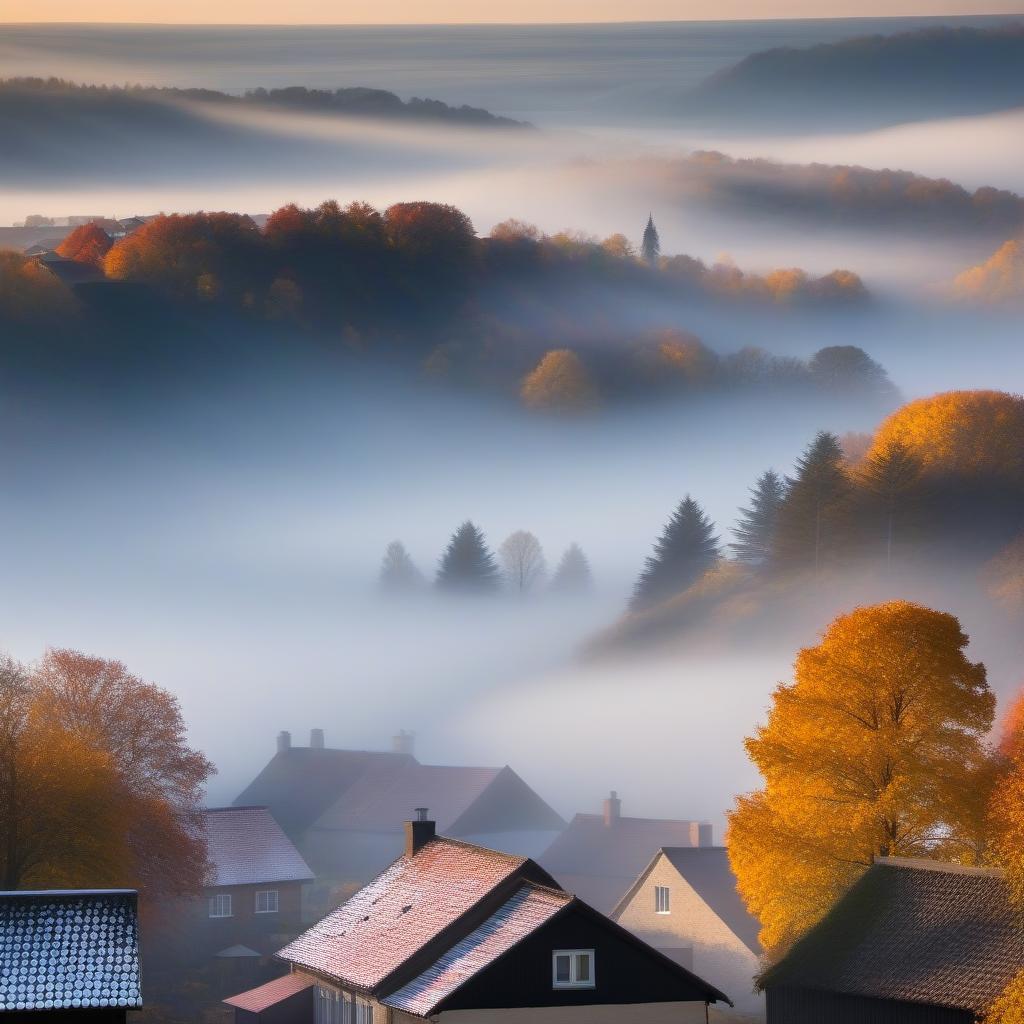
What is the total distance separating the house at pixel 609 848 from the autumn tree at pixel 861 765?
139 feet

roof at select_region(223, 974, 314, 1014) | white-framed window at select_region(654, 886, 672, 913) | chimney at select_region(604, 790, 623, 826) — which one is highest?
chimney at select_region(604, 790, 623, 826)

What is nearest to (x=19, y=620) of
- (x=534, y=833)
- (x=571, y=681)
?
(x=571, y=681)

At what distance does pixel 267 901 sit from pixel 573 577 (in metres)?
120

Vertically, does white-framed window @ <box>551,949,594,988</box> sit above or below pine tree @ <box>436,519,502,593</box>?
below

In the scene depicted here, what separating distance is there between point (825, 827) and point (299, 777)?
72222 millimetres

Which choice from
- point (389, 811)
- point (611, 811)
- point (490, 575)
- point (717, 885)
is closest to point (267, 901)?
point (717, 885)

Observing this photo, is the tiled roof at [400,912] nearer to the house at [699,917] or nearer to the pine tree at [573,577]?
the house at [699,917]

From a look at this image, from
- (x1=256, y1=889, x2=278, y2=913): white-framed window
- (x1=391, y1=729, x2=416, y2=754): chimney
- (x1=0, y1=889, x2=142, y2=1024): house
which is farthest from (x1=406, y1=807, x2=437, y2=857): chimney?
(x1=391, y1=729, x2=416, y2=754): chimney

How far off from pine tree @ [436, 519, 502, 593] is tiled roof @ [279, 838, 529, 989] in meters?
136

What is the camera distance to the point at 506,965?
39281mm

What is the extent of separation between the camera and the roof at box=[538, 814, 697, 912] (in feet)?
291

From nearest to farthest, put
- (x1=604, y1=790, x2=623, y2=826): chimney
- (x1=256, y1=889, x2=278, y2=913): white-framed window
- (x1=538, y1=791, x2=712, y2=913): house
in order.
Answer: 1. (x1=256, y1=889, x2=278, y2=913): white-framed window
2. (x1=538, y1=791, x2=712, y2=913): house
3. (x1=604, y1=790, x2=623, y2=826): chimney

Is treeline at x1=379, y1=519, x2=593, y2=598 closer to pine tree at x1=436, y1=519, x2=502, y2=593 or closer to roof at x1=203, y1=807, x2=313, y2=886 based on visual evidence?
pine tree at x1=436, y1=519, x2=502, y2=593

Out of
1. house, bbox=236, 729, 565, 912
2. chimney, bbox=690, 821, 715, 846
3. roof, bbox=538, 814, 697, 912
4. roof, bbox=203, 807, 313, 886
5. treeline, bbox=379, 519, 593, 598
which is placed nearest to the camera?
roof, bbox=203, 807, 313, 886
